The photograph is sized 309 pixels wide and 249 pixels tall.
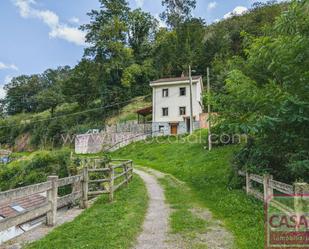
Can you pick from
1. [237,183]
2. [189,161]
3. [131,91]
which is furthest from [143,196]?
[131,91]

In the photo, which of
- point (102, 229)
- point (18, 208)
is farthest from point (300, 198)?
point (18, 208)

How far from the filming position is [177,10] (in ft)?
163

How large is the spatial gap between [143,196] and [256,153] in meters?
4.05

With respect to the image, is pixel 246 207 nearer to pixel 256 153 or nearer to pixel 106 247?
pixel 256 153

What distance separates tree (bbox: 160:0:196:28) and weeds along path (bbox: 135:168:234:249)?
44.9 meters

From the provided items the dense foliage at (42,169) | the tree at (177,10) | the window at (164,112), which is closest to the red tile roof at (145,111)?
the window at (164,112)

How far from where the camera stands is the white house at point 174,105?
34.2 metres

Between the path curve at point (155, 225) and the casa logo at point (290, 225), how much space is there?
1909 mm

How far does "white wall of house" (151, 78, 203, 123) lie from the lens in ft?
113

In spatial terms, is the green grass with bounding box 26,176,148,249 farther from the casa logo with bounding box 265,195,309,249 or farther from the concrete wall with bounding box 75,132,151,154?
the concrete wall with bounding box 75,132,151,154

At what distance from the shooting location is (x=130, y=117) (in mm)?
41062

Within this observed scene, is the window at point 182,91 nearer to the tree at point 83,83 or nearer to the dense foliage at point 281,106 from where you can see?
the tree at point 83,83

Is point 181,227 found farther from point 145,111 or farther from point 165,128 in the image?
point 145,111

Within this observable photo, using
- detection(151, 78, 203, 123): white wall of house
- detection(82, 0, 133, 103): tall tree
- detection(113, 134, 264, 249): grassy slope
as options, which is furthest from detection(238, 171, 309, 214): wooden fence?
detection(82, 0, 133, 103): tall tree
